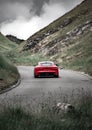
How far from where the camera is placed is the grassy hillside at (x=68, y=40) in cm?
6775

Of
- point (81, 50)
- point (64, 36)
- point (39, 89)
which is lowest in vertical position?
point (39, 89)

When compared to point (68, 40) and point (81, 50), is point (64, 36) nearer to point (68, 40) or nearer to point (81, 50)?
point (68, 40)

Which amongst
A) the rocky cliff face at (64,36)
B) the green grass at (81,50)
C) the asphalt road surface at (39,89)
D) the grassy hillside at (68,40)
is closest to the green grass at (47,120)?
the asphalt road surface at (39,89)

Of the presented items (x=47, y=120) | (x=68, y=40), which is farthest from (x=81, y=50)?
(x=47, y=120)

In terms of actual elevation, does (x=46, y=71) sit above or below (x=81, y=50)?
below

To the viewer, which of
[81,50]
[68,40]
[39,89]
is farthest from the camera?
[68,40]

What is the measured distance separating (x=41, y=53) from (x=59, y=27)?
542 inches

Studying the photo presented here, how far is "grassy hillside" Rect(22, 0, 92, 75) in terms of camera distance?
222 feet

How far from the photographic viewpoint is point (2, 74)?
2602 cm

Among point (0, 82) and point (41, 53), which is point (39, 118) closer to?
point (0, 82)

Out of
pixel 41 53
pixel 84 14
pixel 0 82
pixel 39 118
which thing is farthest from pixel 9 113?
pixel 84 14

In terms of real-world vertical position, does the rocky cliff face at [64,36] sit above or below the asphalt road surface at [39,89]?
above

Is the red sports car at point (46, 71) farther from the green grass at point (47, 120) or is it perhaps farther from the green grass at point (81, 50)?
the green grass at point (81, 50)

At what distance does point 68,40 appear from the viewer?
8144 centimetres
